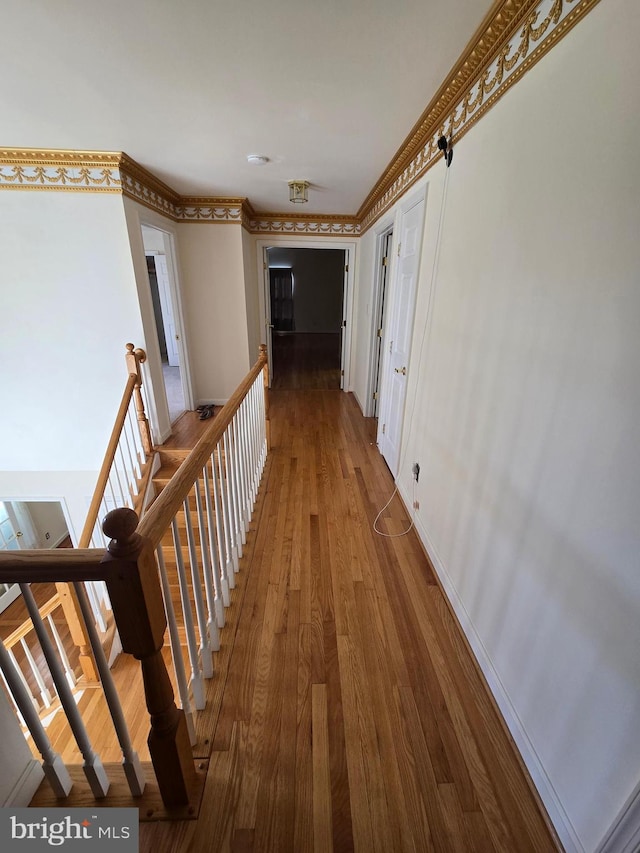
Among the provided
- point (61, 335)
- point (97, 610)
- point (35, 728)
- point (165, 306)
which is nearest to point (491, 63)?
point (35, 728)

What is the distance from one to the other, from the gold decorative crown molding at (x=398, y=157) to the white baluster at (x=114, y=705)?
199 centimetres

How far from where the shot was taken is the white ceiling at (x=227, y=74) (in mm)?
1287

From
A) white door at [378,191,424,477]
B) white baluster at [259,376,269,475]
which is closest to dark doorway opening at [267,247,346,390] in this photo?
white door at [378,191,424,477]

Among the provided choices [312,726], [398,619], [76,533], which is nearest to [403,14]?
[398,619]

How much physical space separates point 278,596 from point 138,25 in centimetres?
250

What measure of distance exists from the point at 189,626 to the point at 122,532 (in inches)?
23.1

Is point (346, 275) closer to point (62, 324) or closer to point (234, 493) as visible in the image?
point (62, 324)

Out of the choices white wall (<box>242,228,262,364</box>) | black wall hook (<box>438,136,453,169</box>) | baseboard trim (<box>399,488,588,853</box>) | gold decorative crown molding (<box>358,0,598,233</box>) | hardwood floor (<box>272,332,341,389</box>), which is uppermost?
gold decorative crown molding (<box>358,0,598,233</box>)

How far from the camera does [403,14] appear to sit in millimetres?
1270

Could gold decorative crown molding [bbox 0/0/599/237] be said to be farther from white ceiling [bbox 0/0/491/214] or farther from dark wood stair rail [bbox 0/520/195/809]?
dark wood stair rail [bbox 0/520/195/809]

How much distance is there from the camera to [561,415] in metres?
1.04

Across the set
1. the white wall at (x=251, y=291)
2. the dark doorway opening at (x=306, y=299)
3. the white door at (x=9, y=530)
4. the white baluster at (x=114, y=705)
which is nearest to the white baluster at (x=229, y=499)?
the white baluster at (x=114, y=705)

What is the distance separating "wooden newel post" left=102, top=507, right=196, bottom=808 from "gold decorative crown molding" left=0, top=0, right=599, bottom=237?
5.74ft

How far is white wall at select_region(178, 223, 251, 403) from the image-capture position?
395 centimetres
